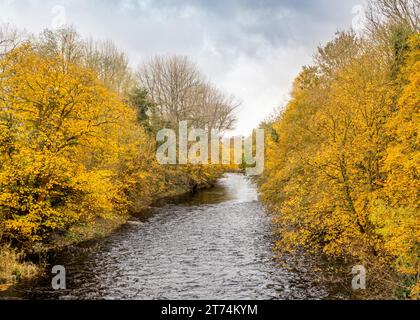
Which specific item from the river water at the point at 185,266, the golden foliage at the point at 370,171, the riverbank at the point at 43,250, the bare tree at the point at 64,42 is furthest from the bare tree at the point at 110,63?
the golden foliage at the point at 370,171

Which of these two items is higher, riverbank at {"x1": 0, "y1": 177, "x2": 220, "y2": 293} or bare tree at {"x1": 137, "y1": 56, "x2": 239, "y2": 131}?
bare tree at {"x1": 137, "y1": 56, "x2": 239, "y2": 131}

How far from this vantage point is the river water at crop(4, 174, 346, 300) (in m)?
14.7

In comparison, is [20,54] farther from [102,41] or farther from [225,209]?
[102,41]

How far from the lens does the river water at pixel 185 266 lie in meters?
14.7

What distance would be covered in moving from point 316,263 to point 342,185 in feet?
15.8

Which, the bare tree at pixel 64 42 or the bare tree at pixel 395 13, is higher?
the bare tree at pixel 64 42

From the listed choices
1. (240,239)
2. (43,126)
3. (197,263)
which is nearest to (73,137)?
(43,126)

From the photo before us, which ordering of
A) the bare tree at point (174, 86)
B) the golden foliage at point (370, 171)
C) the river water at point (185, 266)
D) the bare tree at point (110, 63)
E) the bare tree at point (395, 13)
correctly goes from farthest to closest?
the bare tree at point (174, 86) → the bare tree at point (110, 63) → the bare tree at point (395, 13) → the river water at point (185, 266) → the golden foliage at point (370, 171)

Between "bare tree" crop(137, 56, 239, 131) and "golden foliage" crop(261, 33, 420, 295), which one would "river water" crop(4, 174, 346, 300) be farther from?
"bare tree" crop(137, 56, 239, 131)

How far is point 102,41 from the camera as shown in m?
50.4

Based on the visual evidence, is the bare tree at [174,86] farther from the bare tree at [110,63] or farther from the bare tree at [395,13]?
the bare tree at [395,13]

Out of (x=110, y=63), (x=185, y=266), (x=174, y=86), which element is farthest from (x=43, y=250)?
(x=174, y=86)

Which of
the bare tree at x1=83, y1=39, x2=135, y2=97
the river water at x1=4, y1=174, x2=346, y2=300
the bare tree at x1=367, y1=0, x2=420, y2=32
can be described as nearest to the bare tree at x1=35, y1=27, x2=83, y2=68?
the bare tree at x1=83, y1=39, x2=135, y2=97

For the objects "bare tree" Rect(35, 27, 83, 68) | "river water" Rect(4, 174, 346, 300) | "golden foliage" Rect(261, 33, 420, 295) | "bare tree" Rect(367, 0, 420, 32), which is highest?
"bare tree" Rect(35, 27, 83, 68)
